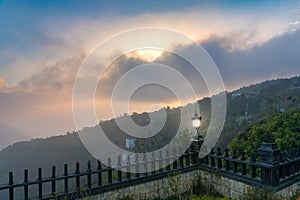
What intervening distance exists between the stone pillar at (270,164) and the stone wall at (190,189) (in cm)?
20

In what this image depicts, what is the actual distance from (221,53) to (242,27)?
1.33 m

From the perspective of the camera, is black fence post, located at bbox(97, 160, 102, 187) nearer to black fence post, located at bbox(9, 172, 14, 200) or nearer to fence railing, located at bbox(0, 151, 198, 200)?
fence railing, located at bbox(0, 151, 198, 200)

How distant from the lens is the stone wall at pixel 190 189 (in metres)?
5.06

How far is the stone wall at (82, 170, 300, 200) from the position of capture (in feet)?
16.6

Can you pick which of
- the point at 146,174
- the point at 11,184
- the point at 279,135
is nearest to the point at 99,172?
the point at 146,174

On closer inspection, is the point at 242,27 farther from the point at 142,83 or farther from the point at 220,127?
the point at 220,127

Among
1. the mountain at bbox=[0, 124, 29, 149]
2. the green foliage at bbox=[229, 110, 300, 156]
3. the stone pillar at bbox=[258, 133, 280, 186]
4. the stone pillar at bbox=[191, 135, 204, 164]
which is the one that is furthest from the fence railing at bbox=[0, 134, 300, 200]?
the mountain at bbox=[0, 124, 29, 149]

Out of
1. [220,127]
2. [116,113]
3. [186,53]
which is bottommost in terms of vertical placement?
[220,127]

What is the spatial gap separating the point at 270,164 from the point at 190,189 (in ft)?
6.54

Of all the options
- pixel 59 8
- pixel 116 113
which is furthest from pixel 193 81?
pixel 59 8

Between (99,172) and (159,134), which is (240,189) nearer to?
(99,172)

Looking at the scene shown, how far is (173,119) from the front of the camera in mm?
14422

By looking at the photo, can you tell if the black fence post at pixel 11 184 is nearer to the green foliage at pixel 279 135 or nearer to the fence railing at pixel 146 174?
the fence railing at pixel 146 174

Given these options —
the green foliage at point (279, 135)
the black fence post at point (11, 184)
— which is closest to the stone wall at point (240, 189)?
the green foliage at point (279, 135)
